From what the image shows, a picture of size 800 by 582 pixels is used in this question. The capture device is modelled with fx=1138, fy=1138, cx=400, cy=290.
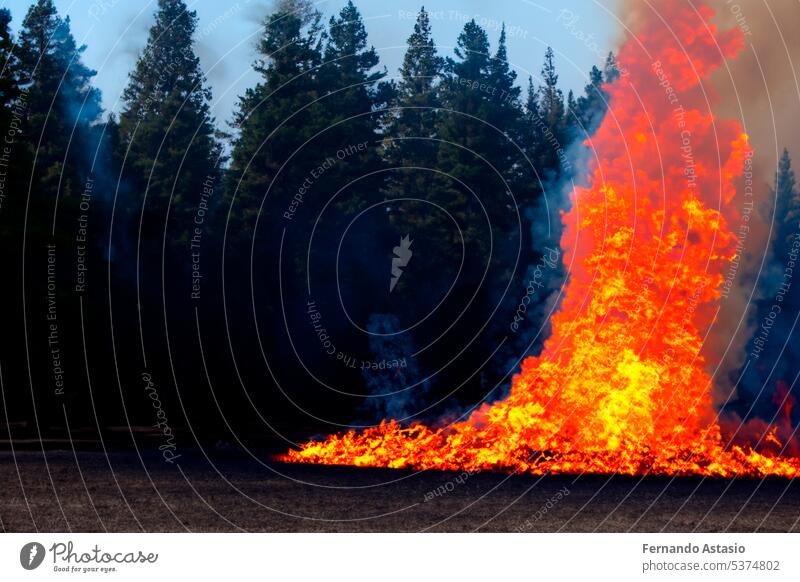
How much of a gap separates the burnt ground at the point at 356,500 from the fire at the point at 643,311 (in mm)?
1659

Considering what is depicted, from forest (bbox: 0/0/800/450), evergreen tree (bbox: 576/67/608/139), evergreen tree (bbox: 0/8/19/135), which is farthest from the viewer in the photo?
evergreen tree (bbox: 576/67/608/139)

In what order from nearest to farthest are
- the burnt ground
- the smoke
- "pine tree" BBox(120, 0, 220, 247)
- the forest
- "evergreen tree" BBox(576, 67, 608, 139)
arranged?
the burnt ground
the forest
the smoke
"pine tree" BBox(120, 0, 220, 247)
"evergreen tree" BBox(576, 67, 608, 139)

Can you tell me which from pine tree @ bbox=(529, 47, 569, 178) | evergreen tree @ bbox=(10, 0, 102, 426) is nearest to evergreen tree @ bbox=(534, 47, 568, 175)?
pine tree @ bbox=(529, 47, 569, 178)

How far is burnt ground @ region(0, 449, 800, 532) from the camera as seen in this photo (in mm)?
27047

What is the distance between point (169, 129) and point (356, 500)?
157 feet

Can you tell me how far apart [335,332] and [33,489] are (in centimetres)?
3714

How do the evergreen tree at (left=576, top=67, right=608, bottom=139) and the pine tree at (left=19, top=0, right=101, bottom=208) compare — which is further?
the evergreen tree at (left=576, top=67, right=608, bottom=139)

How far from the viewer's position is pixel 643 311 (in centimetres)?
3581

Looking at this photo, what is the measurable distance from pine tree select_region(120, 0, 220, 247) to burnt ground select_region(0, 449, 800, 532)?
3101 centimetres

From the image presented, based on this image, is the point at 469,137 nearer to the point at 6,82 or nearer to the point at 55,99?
the point at 55,99

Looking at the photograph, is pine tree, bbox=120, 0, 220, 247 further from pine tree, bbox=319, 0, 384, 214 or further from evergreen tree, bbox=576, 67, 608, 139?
evergreen tree, bbox=576, 67, 608, 139

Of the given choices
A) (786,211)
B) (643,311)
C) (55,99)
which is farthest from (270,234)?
(786,211)

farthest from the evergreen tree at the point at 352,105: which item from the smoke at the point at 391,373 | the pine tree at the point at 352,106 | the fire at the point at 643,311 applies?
the fire at the point at 643,311

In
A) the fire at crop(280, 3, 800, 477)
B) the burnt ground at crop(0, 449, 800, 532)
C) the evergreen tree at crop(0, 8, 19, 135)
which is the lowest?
the burnt ground at crop(0, 449, 800, 532)
